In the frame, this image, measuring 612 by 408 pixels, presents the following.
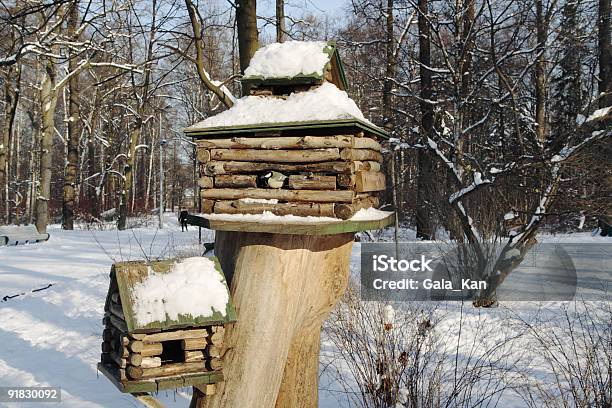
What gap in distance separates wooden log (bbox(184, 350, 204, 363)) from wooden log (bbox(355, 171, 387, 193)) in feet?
3.56

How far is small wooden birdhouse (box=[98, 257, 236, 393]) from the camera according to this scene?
2443mm

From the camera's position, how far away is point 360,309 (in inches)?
197

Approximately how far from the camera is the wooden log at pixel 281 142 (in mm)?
2652

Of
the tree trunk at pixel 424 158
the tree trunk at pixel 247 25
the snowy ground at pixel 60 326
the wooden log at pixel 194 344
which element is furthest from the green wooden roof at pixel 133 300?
the tree trunk at pixel 424 158

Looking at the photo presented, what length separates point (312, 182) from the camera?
2674mm

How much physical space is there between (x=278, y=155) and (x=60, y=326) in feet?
19.2

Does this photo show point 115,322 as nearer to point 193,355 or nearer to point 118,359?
point 118,359

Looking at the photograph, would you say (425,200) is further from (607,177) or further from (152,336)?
(152,336)

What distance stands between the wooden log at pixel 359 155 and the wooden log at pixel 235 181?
1.54ft

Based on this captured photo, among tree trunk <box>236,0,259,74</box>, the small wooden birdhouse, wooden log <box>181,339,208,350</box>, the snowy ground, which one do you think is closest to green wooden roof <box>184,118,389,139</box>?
the small wooden birdhouse

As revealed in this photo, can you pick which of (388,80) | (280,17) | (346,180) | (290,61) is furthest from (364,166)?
(388,80)

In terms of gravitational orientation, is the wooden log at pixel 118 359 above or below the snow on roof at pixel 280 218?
below

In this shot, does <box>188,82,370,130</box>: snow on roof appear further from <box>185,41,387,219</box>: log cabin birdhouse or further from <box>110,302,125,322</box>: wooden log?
<box>110,302,125,322</box>: wooden log

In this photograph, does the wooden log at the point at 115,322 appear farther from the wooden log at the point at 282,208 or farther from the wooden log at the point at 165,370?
the wooden log at the point at 282,208
